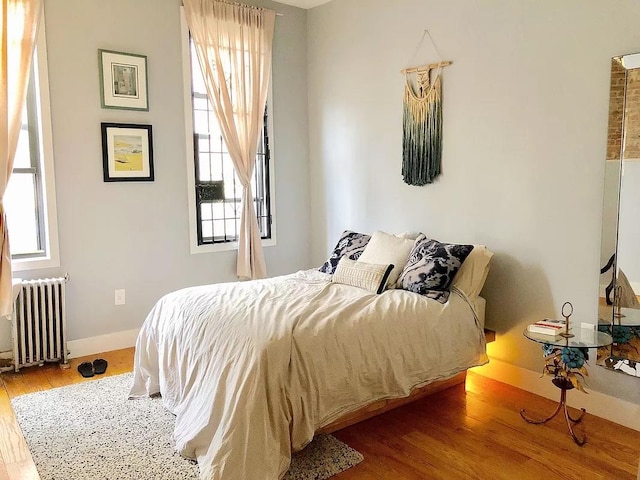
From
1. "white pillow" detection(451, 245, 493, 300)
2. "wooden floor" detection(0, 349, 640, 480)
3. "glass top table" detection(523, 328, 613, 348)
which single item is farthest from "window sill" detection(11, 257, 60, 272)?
"glass top table" detection(523, 328, 613, 348)

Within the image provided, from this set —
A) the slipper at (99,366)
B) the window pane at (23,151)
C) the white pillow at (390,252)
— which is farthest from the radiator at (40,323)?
the white pillow at (390,252)

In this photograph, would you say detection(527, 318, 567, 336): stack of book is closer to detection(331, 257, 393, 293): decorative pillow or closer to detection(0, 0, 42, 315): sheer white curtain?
detection(331, 257, 393, 293): decorative pillow

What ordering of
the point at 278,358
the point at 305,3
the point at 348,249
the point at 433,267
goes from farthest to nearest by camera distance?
the point at 305,3 < the point at 348,249 < the point at 433,267 < the point at 278,358

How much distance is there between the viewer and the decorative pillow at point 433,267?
3.10 meters

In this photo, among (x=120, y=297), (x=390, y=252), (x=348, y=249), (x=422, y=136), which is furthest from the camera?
(x=120, y=297)

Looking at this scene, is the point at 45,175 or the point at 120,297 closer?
the point at 45,175

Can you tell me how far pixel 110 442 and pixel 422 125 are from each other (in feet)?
9.06

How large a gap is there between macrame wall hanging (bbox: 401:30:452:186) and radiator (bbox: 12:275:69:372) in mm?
2564

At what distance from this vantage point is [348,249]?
3844 millimetres

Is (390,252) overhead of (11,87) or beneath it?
beneath

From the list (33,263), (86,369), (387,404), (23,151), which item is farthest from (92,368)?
(387,404)

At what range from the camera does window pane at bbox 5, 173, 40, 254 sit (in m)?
3.61

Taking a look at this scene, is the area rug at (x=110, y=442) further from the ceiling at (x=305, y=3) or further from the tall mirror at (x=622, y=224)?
the ceiling at (x=305, y=3)

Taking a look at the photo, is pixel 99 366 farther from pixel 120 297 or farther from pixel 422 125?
pixel 422 125
